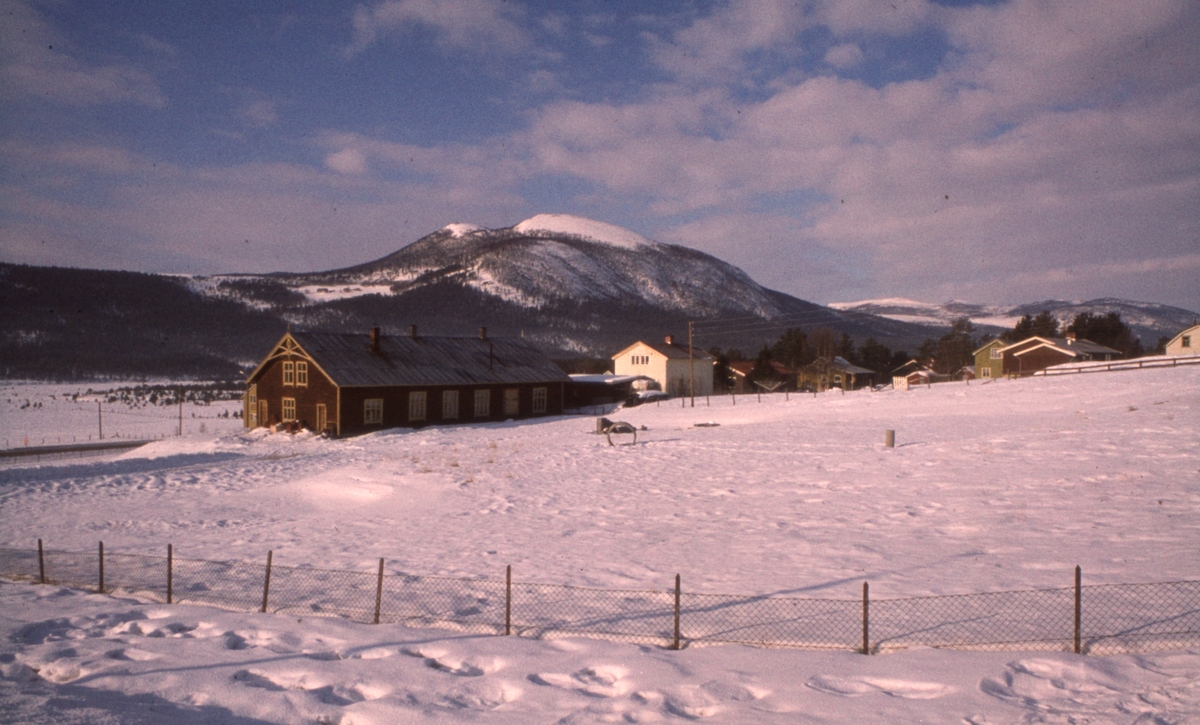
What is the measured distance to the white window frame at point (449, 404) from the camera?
45938 mm

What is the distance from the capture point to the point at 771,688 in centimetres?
771

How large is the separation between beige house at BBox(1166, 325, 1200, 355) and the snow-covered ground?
1429 inches

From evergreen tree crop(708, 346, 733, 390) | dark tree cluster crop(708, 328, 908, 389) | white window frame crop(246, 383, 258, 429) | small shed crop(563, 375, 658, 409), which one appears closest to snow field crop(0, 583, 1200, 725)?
white window frame crop(246, 383, 258, 429)

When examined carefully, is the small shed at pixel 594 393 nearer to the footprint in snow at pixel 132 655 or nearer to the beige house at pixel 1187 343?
the footprint in snow at pixel 132 655

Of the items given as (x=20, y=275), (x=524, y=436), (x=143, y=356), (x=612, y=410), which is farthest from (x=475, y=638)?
(x=20, y=275)

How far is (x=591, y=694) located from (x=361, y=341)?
41.3m

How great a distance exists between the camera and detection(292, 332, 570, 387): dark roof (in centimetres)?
4191

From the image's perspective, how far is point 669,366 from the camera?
7338cm

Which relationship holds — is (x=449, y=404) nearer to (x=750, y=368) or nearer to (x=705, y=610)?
(x=705, y=610)

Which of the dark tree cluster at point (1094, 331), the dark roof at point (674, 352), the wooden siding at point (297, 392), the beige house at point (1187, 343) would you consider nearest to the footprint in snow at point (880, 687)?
the wooden siding at point (297, 392)

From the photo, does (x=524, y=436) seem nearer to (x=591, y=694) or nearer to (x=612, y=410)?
(x=612, y=410)

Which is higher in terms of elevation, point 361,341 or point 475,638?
point 361,341

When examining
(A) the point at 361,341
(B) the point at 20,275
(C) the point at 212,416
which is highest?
(B) the point at 20,275

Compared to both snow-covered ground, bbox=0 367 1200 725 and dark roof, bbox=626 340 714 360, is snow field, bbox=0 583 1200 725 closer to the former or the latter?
snow-covered ground, bbox=0 367 1200 725
